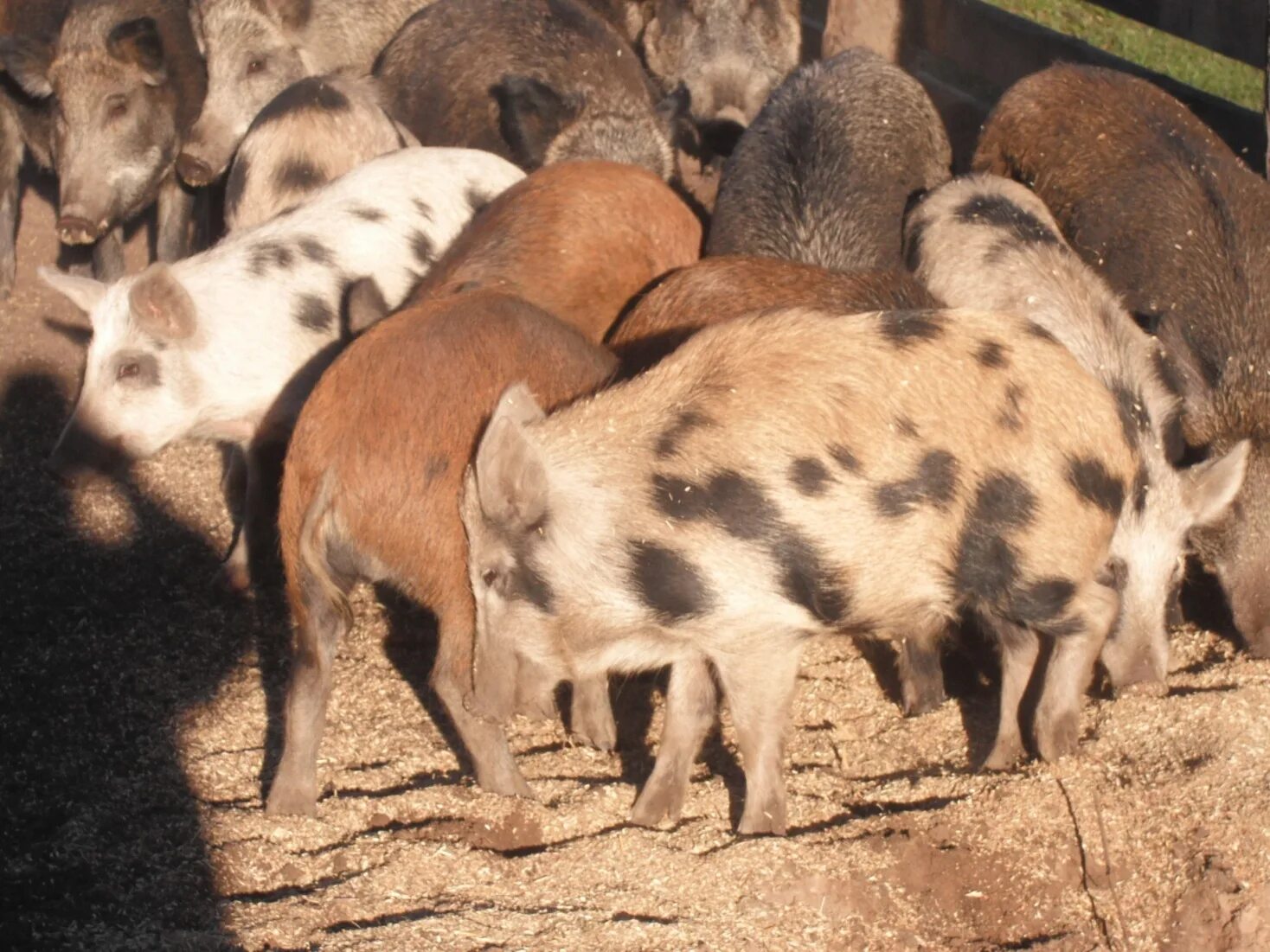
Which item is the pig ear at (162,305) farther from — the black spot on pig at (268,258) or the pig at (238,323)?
the black spot on pig at (268,258)

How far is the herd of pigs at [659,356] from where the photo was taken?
4.02 metres

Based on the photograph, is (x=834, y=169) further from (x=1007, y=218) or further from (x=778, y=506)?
(x=778, y=506)

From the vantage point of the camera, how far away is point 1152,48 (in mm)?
11859

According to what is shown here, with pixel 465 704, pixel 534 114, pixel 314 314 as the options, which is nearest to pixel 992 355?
pixel 465 704

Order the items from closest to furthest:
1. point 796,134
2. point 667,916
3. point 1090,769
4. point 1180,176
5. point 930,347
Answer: point 667,916, point 930,347, point 1090,769, point 1180,176, point 796,134

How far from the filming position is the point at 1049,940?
13.4ft

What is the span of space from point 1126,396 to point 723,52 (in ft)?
15.8

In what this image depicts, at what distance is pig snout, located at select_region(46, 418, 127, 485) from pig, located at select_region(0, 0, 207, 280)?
2509mm

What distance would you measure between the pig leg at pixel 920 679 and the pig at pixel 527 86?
325 cm

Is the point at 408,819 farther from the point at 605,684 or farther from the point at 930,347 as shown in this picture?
the point at 930,347

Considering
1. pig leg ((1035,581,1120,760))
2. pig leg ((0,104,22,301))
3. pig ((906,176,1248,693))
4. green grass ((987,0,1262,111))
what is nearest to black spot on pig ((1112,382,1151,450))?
pig ((906,176,1248,693))

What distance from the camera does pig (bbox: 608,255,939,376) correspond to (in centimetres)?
505

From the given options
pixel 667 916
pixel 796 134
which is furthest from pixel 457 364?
pixel 796 134

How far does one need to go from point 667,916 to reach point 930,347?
5.13 ft
